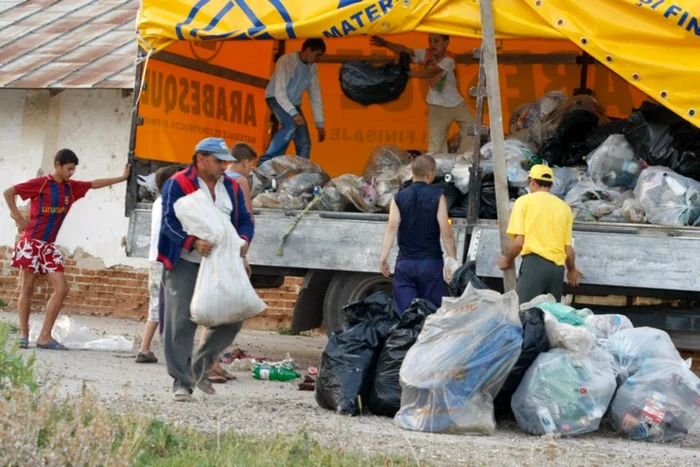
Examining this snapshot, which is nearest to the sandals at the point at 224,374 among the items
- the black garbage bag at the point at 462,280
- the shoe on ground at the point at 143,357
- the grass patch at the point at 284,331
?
the shoe on ground at the point at 143,357

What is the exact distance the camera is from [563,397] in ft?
23.6

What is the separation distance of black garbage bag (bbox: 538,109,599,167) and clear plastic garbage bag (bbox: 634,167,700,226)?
4.00ft

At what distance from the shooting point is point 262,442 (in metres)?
5.79

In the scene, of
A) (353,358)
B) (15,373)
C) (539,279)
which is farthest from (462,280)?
(15,373)

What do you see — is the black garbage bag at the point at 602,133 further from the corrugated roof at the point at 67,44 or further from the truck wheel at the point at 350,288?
the corrugated roof at the point at 67,44

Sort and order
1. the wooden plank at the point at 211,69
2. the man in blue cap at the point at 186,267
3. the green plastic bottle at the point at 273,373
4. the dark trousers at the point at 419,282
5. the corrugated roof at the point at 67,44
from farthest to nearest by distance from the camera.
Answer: the corrugated roof at the point at 67,44, the wooden plank at the point at 211,69, the green plastic bottle at the point at 273,373, the dark trousers at the point at 419,282, the man in blue cap at the point at 186,267

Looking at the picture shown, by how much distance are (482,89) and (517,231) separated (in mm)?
1110

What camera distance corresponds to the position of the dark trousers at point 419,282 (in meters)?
8.68

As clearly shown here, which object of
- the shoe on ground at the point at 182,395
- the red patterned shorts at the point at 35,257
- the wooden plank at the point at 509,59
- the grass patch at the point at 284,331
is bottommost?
the shoe on ground at the point at 182,395

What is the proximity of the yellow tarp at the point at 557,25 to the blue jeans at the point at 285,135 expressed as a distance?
2.03 metres

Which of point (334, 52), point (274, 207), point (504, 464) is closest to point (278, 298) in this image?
point (334, 52)

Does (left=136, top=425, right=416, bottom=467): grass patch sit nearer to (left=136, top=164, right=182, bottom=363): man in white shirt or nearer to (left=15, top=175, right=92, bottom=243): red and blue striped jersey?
(left=136, top=164, right=182, bottom=363): man in white shirt

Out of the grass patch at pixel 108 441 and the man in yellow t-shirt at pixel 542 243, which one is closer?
the grass patch at pixel 108 441

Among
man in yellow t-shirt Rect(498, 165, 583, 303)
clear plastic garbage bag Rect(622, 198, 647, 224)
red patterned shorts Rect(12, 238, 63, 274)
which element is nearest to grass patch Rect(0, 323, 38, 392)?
man in yellow t-shirt Rect(498, 165, 583, 303)
